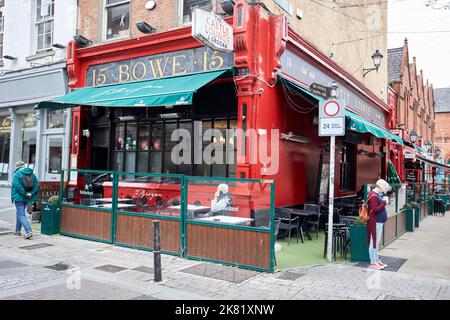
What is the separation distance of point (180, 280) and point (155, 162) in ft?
21.6

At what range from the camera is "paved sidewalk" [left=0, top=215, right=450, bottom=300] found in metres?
5.70

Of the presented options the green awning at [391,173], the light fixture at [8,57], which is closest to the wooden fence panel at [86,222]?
the light fixture at [8,57]

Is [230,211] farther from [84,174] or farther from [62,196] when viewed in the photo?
[62,196]

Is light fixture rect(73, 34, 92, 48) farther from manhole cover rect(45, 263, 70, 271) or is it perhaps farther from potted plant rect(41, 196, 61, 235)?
manhole cover rect(45, 263, 70, 271)

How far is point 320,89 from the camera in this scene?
8.33 metres

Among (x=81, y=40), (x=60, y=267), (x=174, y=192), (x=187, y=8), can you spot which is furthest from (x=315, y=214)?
(x=81, y=40)

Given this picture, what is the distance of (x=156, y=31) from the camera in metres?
11.6

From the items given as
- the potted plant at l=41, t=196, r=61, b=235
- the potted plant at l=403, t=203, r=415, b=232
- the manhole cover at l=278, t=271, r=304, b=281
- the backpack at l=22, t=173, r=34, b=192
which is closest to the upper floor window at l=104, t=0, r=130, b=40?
the backpack at l=22, t=173, r=34, b=192

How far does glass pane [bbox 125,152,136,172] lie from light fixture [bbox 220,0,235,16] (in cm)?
553

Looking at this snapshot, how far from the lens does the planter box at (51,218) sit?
10.1 metres

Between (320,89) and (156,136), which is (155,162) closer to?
(156,136)

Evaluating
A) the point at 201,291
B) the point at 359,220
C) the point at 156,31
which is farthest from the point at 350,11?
the point at 201,291

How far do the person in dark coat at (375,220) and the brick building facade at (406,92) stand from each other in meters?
17.4

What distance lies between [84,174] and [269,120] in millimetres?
4752
